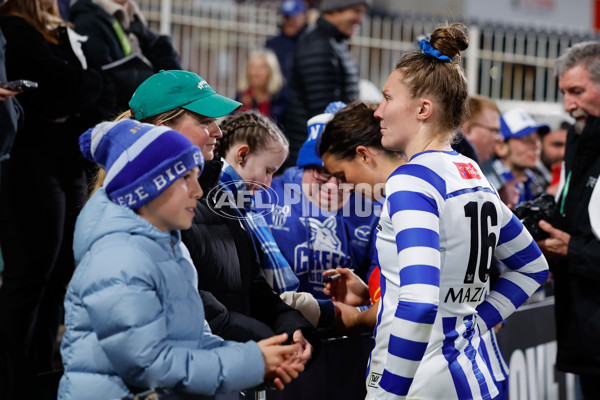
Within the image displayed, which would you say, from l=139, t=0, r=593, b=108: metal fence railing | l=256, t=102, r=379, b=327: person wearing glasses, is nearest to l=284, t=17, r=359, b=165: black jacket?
l=139, t=0, r=593, b=108: metal fence railing

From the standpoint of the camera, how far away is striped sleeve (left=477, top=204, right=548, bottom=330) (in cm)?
257

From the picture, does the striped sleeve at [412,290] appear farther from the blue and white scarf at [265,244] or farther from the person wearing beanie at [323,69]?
the person wearing beanie at [323,69]

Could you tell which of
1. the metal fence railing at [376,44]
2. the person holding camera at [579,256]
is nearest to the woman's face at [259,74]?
the metal fence railing at [376,44]

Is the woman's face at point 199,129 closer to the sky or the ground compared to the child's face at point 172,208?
closer to the sky

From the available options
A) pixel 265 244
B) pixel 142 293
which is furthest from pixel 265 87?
pixel 142 293

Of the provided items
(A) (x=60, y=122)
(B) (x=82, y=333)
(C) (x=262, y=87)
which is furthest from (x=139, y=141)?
(C) (x=262, y=87)

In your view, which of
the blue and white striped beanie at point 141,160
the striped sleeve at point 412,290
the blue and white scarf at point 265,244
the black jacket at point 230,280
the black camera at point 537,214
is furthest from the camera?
the black camera at point 537,214

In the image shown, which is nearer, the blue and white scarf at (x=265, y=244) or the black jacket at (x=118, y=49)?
the blue and white scarf at (x=265, y=244)

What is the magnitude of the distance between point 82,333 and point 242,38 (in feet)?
24.1

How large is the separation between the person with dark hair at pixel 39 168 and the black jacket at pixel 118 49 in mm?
115

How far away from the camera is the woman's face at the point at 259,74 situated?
689 centimetres

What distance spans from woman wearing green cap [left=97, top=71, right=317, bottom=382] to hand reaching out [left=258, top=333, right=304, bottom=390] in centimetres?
31

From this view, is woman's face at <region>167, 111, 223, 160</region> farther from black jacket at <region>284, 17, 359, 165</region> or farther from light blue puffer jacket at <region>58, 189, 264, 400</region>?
black jacket at <region>284, 17, 359, 165</region>

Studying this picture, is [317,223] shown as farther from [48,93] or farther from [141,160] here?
[141,160]
